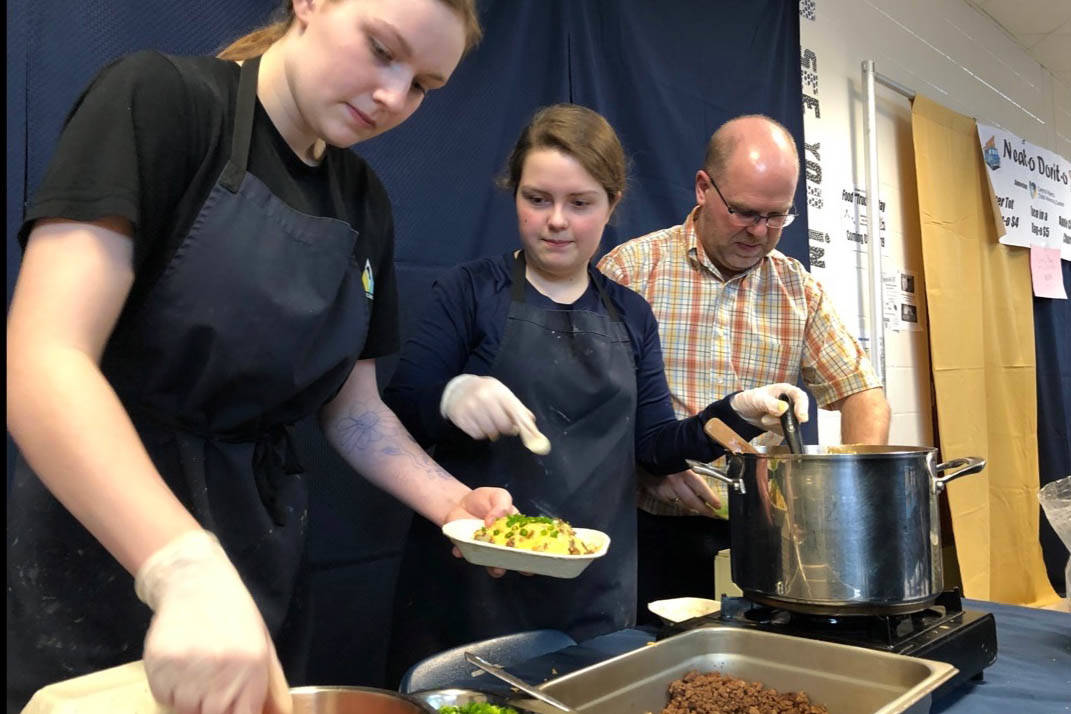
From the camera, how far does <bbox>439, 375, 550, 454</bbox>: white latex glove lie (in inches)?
58.2

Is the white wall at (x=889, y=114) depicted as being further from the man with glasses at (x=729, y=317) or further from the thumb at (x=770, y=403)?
the thumb at (x=770, y=403)

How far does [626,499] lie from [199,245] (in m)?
1.04

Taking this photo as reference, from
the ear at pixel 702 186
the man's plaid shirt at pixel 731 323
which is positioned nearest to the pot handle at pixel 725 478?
the man's plaid shirt at pixel 731 323

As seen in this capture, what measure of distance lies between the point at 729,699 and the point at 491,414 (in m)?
0.61

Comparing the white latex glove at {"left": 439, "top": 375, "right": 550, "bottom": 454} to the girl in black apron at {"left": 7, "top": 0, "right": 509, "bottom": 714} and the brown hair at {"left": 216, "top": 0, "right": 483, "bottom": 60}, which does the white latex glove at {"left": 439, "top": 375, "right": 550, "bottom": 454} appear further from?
the brown hair at {"left": 216, "top": 0, "right": 483, "bottom": 60}

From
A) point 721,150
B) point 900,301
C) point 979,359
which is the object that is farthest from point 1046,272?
point 721,150

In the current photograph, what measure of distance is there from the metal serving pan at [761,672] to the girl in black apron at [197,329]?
333 millimetres

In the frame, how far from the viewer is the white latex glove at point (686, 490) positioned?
2.02 m

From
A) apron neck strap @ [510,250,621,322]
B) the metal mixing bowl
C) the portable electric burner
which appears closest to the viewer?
the metal mixing bowl

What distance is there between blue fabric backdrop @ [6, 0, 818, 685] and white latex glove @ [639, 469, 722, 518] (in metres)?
0.62

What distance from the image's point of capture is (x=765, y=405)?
171 cm

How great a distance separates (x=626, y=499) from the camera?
1.81 m

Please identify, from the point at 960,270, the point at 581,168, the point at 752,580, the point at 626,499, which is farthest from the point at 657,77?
the point at 960,270

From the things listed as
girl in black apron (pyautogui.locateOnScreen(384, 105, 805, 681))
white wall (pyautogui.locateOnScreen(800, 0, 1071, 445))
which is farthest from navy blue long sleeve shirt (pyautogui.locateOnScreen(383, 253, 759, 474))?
white wall (pyautogui.locateOnScreen(800, 0, 1071, 445))
